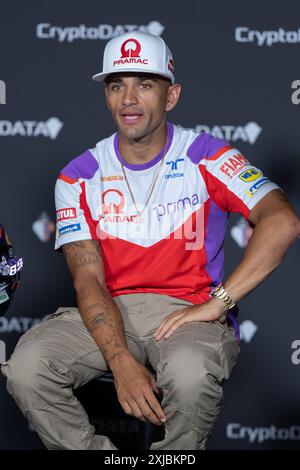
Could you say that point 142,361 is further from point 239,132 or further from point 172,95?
point 239,132

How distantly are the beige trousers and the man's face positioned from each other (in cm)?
51

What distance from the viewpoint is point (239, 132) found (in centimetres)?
339

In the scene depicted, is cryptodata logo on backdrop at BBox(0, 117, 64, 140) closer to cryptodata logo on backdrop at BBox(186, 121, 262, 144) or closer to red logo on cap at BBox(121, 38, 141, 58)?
cryptodata logo on backdrop at BBox(186, 121, 262, 144)

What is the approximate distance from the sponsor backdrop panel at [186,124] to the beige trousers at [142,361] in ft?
2.75

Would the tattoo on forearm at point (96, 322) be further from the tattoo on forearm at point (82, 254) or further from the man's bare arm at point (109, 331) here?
the tattoo on forearm at point (82, 254)

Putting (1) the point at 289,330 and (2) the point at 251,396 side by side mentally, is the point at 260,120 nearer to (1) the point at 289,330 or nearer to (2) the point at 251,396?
(1) the point at 289,330

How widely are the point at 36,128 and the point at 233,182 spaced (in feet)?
3.57

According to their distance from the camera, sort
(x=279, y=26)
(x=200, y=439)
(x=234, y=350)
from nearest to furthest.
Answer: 1. (x=200, y=439)
2. (x=234, y=350)
3. (x=279, y=26)

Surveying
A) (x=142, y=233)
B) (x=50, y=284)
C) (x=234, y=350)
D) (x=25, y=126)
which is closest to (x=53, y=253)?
(x=50, y=284)

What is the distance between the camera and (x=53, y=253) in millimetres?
3457

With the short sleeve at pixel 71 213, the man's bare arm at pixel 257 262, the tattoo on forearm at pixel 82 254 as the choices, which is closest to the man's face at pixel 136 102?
the short sleeve at pixel 71 213

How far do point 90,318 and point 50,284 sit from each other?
886 millimetres

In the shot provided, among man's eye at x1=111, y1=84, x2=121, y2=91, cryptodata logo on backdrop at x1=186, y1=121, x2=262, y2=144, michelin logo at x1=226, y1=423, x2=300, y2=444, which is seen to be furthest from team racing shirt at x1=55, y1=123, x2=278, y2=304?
michelin logo at x1=226, y1=423, x2=300, y2=444

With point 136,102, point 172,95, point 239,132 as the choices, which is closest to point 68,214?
point 136,102
